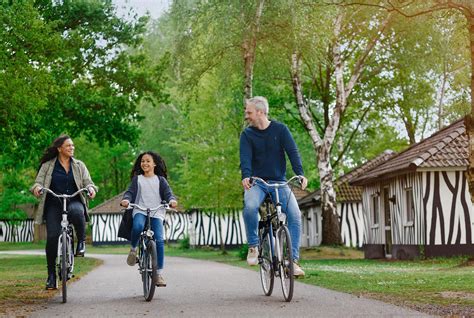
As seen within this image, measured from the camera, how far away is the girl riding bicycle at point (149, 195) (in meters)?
10.8

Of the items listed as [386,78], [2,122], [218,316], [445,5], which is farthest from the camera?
[386,78]

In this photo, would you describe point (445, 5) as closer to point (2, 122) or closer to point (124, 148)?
point (2, 122)

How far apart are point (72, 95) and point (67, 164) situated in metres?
21.0

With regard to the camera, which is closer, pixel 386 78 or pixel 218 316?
pixel 218 316

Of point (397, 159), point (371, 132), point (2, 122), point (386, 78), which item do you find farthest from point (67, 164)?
point (371, 132)

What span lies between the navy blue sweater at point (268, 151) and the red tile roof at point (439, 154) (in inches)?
648

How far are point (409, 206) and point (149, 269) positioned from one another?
1988cm

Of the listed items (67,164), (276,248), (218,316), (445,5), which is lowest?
(218,316)

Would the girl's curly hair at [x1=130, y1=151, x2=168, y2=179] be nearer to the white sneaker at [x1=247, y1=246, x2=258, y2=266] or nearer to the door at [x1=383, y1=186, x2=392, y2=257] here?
the white sneaker at [x1=247, y1=246, x2=258, y2=266]

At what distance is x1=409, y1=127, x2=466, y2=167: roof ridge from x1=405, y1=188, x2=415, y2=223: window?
1.80 m

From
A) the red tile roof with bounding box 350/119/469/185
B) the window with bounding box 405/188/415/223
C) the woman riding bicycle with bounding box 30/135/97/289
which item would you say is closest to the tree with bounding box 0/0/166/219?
the red tile roof with bounding box 350/119/469/185

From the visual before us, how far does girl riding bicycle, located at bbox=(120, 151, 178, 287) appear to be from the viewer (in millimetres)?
10773

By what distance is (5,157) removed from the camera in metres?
33.9

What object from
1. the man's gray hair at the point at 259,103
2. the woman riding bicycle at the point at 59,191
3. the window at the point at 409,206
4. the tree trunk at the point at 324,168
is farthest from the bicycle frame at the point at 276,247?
the tree trunk at the point at 324,168
